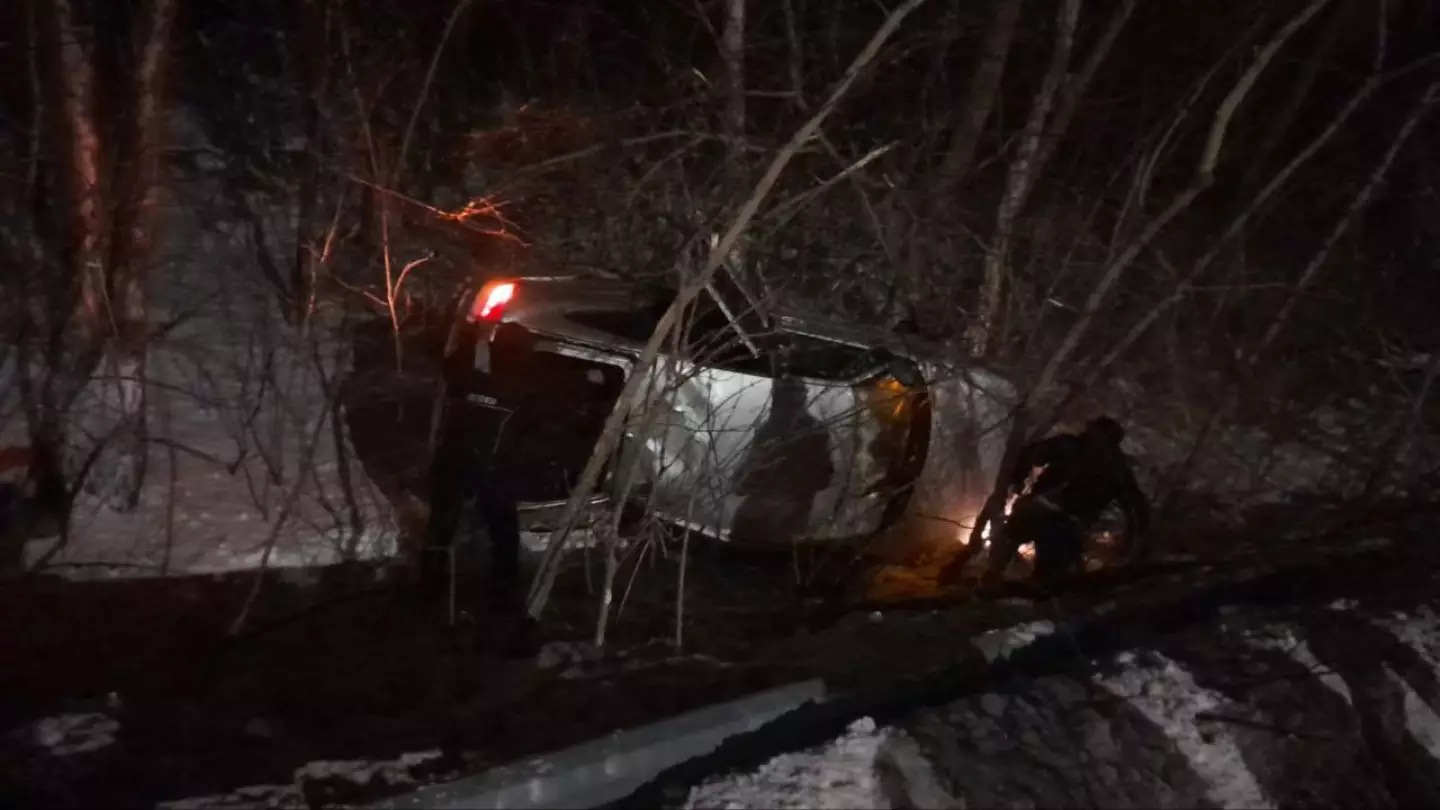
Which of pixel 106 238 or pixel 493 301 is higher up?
pixel 106 238

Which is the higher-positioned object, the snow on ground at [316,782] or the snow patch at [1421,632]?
the snow patch at [1421,632]

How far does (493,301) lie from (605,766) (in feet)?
10.4

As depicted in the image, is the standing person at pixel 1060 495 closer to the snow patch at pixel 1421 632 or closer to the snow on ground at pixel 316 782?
the snow patch at pixel 1421 632

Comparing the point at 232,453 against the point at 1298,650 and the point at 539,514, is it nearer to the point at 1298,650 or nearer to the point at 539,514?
the point at 539,514

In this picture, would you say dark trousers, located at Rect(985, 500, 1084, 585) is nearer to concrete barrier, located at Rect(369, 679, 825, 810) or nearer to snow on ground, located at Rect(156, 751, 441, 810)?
concrete barrier, located at Rect(369, 679, 825, 810)

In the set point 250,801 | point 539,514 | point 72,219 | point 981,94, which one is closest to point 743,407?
point 539,514

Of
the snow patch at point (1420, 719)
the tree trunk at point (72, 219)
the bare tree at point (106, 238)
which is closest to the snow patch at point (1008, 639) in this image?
the snow patch at point (1420, 719)

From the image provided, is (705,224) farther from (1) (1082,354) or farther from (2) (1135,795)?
(1) (1082,354)

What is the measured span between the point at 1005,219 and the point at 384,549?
451 cm

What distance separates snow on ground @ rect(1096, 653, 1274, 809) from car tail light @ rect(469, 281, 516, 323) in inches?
138

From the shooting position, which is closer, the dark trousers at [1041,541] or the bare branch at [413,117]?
the dark trousers at [1041,541]

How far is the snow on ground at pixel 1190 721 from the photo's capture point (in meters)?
4.16

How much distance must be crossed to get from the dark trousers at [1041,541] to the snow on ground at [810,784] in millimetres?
3387

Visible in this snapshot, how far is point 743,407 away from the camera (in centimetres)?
625
